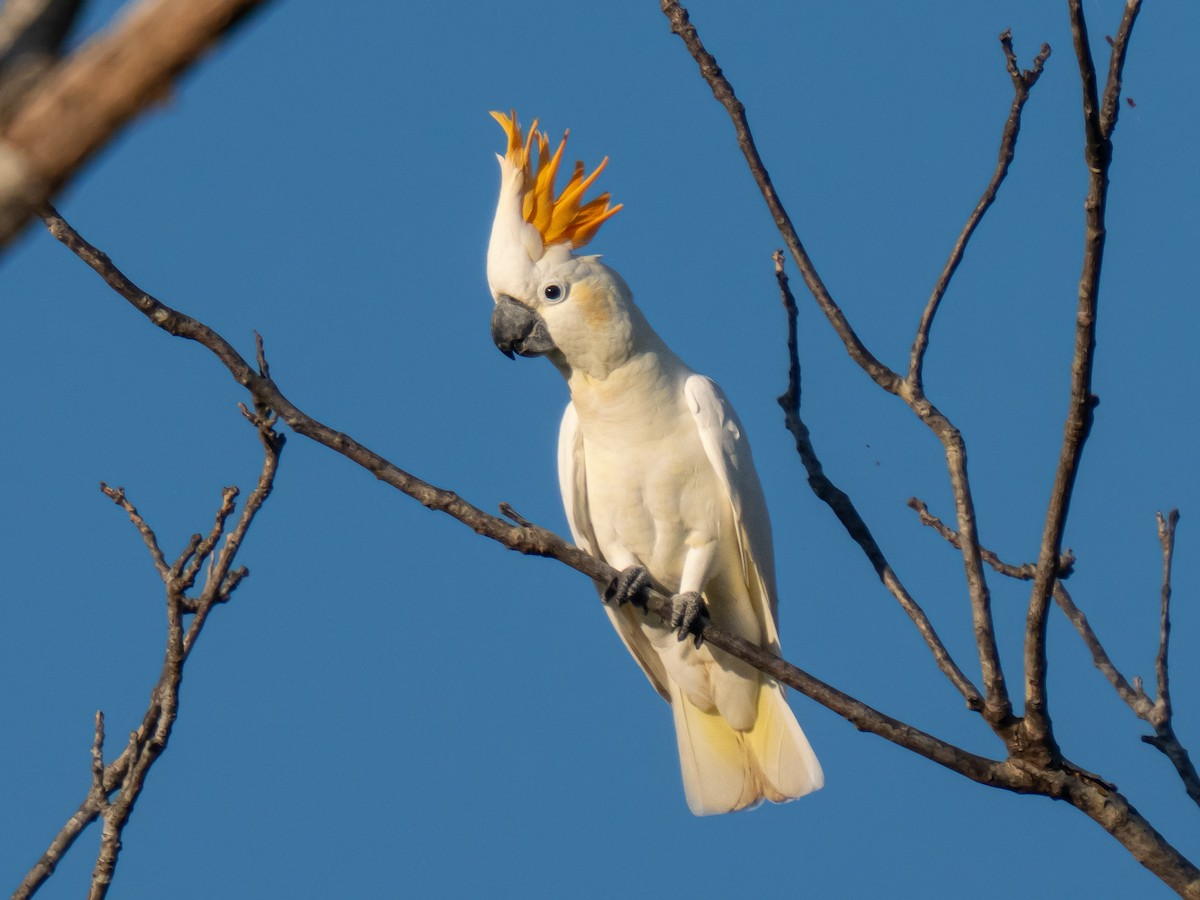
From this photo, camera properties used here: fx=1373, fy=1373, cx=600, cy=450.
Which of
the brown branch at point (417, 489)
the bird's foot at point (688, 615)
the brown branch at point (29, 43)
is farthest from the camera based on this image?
the bird's foot at point (688, 615)

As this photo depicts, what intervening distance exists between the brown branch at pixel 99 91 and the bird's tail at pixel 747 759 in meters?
4.23

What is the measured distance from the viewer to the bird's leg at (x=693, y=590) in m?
4.54

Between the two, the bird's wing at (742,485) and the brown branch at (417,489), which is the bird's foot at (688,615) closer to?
the bird's wing at (742,485)

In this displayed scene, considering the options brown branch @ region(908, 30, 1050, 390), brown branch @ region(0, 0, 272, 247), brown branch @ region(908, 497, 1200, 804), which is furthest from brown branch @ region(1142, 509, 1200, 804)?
brown branch @ region(0, 0, 272, 247)

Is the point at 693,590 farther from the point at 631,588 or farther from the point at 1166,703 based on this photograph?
the point at 1166,703

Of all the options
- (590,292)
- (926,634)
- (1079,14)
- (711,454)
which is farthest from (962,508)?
(590,292)

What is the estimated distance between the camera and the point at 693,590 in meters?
4.72

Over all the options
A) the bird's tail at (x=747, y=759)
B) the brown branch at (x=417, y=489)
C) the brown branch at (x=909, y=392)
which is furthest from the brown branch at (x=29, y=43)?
the bird's tail at (x=747, y=759)

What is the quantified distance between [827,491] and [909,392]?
2.03 ft

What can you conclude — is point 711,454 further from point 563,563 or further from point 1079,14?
point 1079,14

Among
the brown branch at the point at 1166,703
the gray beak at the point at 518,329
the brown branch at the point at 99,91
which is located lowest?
the brown branch at the point at 99,91

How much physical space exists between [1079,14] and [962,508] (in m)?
1.17

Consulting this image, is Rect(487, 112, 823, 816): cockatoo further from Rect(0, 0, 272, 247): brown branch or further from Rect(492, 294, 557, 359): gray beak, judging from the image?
Rect(0, 0, 272, 247): brown branch

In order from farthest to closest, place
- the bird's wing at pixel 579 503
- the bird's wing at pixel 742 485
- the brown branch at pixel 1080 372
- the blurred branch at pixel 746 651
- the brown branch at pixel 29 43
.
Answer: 1. the bird's wing at pixel 579 503
2. the bird's wing at pixel 742 485
3. the blurred branch at pixel 746 651
4. the brown branch at pixel 1080 372
5. the brown branch at pixel 29 43
